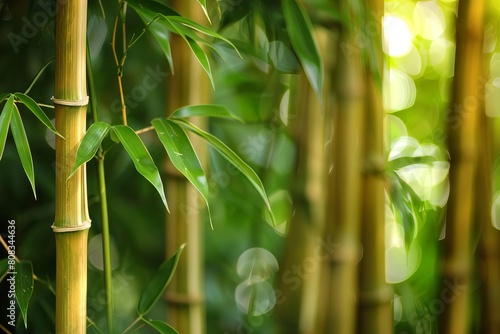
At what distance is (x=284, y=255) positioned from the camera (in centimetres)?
93

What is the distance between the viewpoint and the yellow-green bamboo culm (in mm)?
653

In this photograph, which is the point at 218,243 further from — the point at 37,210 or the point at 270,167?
the point at 37,210

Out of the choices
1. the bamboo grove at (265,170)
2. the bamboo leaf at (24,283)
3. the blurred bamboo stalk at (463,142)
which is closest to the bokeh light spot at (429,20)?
the bamboo grove at (265,170)

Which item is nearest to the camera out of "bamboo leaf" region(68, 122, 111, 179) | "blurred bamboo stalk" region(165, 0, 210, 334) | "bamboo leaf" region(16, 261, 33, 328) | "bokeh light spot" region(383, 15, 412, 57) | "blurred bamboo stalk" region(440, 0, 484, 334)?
"bamboo leaf" region(68, 122, 111, 179)

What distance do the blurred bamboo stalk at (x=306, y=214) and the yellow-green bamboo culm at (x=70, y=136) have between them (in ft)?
1.11

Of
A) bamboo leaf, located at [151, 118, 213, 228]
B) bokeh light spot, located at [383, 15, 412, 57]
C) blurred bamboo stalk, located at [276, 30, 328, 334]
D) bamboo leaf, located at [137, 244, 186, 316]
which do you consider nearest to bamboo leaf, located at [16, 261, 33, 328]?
bamboo leaf, located at [137, 244, 186, 316]

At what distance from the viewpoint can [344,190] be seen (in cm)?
90

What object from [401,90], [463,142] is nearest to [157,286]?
[463,142]

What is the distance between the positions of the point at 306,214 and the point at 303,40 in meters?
0.26

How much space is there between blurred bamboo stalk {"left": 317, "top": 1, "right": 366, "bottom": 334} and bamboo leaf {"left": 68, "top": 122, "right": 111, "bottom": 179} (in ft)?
1.27

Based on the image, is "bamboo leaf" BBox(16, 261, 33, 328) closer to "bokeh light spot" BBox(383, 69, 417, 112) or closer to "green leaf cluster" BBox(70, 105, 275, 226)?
"green leaf cluster" BBox(70, 105, 275, 226)

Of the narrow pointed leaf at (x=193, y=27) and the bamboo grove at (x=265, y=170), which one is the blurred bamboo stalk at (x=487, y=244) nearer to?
the bamboo grove at (x=265, y=170)

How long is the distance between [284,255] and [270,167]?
0.61 ft

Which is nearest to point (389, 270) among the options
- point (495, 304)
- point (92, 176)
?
point (495, 304)
